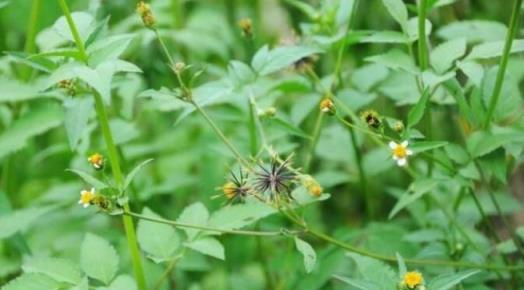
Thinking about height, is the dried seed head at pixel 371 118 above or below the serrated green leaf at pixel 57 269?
above

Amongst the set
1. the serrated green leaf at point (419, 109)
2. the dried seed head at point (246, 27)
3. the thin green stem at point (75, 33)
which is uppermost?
the thin green stem at point (75, 33)

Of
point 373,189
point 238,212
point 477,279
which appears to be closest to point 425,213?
point 477,279

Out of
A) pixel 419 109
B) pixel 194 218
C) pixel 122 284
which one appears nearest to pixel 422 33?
pixel 419 109

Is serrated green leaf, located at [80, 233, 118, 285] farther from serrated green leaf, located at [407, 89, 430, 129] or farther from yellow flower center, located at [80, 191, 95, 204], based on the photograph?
serrated green leaf, located at [407, 89, 430, 129]

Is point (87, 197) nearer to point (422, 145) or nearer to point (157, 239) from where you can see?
point (157, 239)

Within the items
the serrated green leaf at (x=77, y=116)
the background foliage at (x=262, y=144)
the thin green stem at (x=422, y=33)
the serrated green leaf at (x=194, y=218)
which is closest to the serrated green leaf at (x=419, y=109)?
the background foliage at (x=262, y=144)

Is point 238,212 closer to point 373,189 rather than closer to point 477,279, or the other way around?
point 477,279

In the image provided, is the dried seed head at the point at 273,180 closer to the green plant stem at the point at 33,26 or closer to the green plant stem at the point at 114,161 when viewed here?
the green plant stem at the point at 114,161
